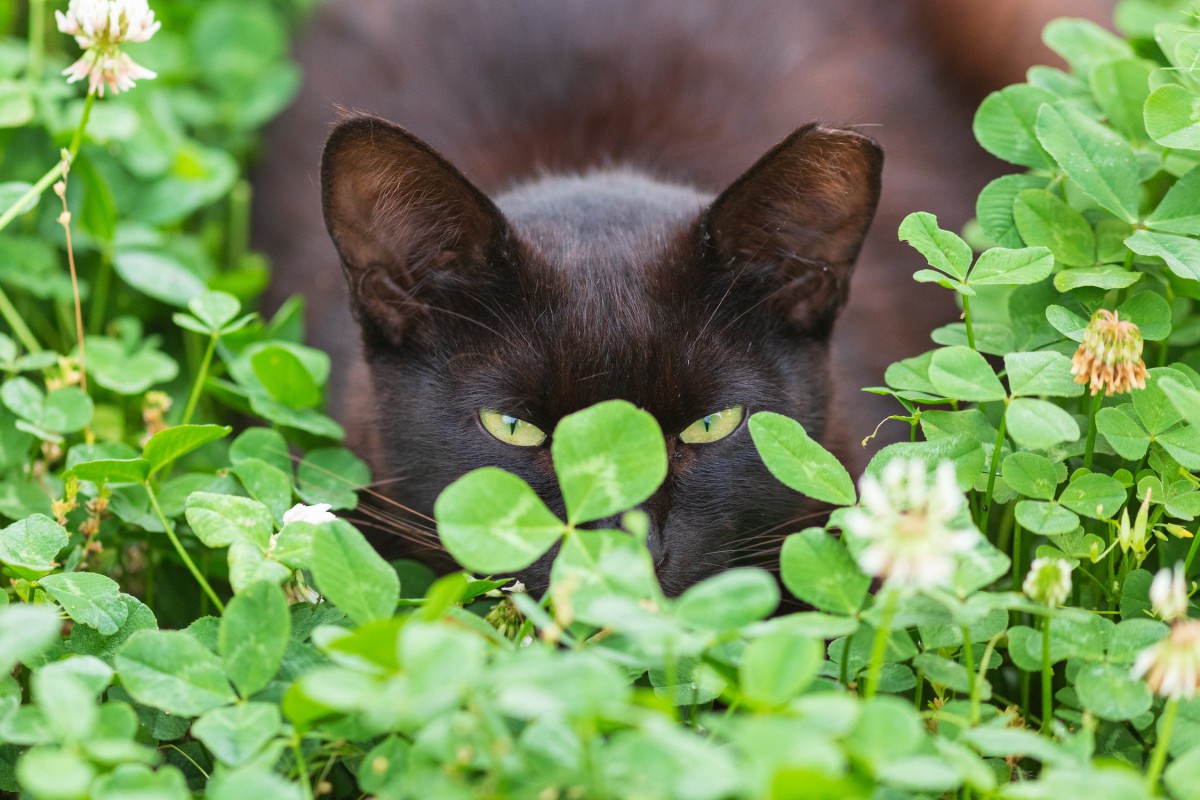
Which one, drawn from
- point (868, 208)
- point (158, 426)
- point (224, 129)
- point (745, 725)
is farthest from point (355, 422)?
point (745, 725)

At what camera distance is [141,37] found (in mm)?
1384

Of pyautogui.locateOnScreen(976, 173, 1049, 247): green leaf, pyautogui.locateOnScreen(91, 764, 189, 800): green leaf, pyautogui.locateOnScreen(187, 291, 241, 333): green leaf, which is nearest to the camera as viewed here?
pyautogui.locateOnScreen(91, 764, 189, 800): green leaf

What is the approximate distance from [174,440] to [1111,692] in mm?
1015

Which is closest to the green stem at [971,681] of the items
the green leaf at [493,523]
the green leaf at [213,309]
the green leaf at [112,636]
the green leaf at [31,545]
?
the green leaf at [493,523]

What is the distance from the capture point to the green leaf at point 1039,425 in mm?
1123

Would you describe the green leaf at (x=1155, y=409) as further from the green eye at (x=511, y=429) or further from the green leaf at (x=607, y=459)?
the green eye at (x=511, y=429)

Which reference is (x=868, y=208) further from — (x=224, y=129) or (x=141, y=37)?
(x=224, y=129)

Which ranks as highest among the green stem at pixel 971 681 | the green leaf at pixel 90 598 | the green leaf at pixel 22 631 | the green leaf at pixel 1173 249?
the green leaf at pixel 1173 249

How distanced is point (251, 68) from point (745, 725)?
2.13m

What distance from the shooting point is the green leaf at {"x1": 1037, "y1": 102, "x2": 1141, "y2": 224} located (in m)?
1.39

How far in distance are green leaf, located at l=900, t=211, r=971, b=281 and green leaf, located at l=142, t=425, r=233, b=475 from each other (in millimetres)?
A: 808

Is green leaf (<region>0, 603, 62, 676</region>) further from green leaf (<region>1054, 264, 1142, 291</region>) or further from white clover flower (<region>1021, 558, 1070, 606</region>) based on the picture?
green leaf (<region>1054, 264, 1142, 291</region>)

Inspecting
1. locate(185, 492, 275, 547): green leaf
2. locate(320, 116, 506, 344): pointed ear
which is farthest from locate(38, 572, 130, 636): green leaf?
locate(320, 116, 506, 344): pointed ear

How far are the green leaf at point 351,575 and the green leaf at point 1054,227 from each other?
2.90 ft
